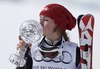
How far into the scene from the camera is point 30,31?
357 cm

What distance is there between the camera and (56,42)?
12.5 ft

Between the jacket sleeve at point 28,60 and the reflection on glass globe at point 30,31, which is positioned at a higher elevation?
the reflection on glass globe at point 30,31

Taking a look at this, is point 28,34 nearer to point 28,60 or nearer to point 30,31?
point 30,31

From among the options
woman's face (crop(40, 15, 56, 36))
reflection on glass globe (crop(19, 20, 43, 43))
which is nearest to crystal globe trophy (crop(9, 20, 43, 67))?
reflection on glass globe (crop(19, 20, 43, 43))

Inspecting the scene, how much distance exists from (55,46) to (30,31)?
286 millimetres

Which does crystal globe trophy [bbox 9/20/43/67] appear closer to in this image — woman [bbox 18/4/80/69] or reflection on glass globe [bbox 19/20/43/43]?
reflection on glass globe [bbox 19/20/43/43]

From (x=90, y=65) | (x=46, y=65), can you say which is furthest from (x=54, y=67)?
(x=90, y=65)

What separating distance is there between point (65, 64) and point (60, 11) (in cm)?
36

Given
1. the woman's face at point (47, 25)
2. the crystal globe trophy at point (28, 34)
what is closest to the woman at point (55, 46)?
the woman's face at point (47, 25)

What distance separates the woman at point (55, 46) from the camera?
12.4 ft

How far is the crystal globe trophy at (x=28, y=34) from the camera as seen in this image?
3.57 meters

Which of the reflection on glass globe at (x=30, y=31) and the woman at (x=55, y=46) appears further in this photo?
the woman at (x=55, y=46)

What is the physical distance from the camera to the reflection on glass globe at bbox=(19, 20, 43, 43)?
3.57 meters

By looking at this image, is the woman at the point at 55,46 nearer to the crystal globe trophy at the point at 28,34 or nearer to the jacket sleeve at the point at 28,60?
the jacket sleeve at the point at 28,60
